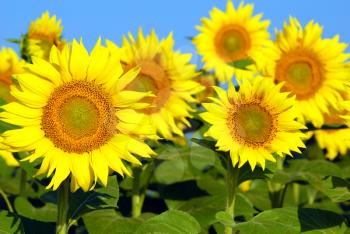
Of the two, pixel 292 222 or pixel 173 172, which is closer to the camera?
pixel 292 222

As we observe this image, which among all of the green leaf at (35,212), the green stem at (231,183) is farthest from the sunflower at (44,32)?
the green stem at (231,183)

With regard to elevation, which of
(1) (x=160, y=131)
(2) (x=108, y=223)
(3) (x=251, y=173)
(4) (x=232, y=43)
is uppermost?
(4) (x=232, y=43)

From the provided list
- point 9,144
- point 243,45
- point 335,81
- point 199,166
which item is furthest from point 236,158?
point 243,45

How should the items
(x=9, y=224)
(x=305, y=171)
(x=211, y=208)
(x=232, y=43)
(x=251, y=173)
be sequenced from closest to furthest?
(x=9, y=224) → (x=251, y=173) → (x=211, y=208) → (x=305, y=171) → (x=232, y=43)

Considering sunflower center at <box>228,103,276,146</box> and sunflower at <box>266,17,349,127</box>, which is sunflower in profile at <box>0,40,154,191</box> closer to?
sunflower center at <box>228,103,276,146</box>

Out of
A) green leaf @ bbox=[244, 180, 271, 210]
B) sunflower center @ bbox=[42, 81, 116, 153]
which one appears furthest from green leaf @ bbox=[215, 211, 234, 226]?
green leaf @ bbox=[244, 180, 271, 210]

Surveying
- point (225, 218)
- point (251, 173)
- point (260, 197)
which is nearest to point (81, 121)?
point (225, 218)

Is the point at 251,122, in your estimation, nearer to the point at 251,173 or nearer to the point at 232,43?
the point at 251,173
